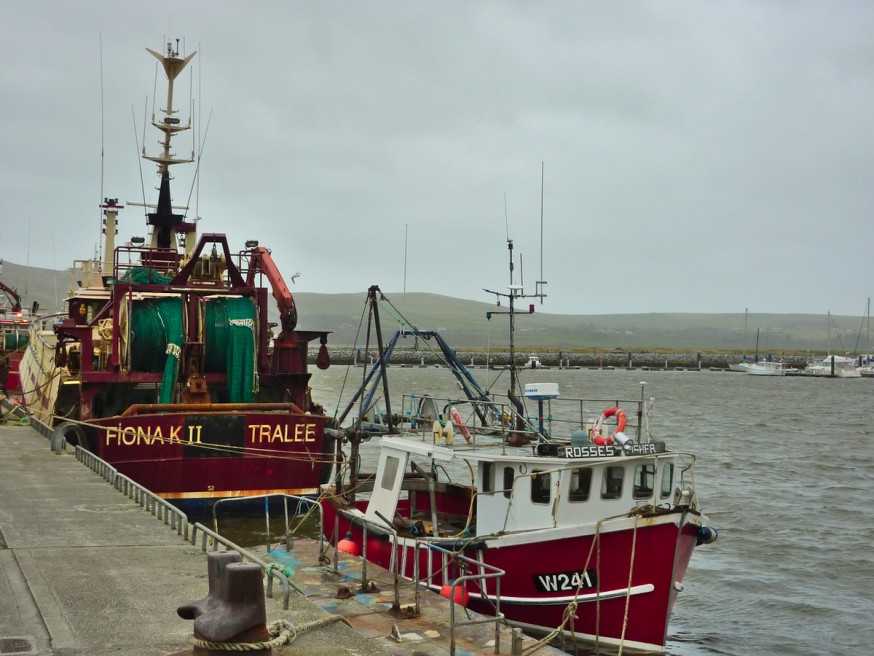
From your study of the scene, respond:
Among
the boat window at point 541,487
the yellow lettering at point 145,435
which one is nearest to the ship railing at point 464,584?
the boat window at point 541,487

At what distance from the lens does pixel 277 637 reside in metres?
9.15

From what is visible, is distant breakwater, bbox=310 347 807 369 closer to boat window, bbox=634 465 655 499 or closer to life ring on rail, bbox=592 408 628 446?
life ring on rail, bbox=592 408 628 446

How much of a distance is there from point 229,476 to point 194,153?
608 inches

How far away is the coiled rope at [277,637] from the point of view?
6.01 m

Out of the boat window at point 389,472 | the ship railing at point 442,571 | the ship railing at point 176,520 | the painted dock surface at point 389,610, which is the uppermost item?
the boat window at point 389,472

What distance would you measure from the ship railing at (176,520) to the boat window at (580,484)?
5518 mm

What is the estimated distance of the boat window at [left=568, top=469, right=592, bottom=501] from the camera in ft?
53.9

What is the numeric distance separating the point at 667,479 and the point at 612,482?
1.43 m

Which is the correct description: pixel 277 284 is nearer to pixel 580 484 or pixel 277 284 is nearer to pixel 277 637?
pixel 580 484

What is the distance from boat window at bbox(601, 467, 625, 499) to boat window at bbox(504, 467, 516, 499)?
5.19 ft

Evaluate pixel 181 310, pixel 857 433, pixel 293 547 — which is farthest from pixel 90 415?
pixel 857 433

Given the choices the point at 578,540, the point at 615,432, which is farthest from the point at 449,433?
the point at 578,540

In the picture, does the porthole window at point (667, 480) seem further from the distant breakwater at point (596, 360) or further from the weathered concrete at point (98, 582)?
the distant breakwater at point (596, 360)

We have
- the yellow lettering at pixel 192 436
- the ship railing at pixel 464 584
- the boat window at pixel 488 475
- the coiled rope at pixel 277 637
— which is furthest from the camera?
the yellow lettering at pixel 192 436
